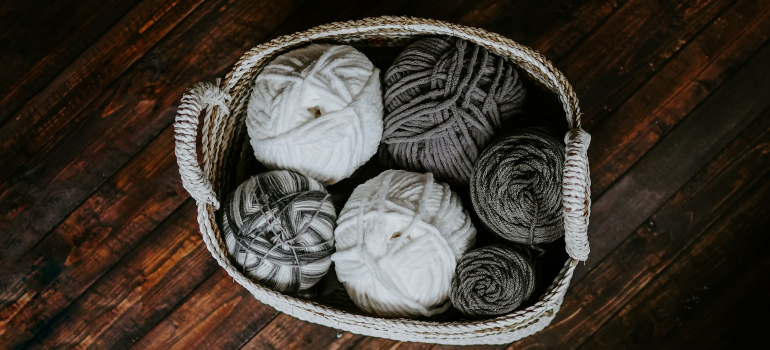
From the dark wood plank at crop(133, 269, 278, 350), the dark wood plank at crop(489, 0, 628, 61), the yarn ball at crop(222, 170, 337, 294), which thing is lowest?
the dark wood plank at crop(133, 269, 278, 350)

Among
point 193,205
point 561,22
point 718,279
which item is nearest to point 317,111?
Result: point 193,205

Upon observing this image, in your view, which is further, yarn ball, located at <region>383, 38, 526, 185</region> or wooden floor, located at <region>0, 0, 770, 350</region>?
wooden floor, located at <region>0, 0, 770, 350</region>

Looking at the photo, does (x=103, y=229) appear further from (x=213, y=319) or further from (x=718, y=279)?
(x=718, y=279)

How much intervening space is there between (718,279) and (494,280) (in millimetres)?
490

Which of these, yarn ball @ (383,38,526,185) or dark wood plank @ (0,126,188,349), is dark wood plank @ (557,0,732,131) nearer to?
yarn ball @ (383,38,526,185)

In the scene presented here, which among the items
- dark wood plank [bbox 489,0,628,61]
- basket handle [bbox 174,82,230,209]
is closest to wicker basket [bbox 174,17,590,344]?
basket handle [bbox 174,82,230,209]

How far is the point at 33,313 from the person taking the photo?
0.95 meters

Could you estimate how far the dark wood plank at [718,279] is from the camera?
0.90 meters

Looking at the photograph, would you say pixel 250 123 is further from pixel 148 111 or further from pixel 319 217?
pixel 148 111

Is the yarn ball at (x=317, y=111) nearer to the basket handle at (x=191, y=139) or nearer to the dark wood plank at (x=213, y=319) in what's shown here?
the basket handle at (x=191, y=139)

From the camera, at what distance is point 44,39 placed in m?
0.98

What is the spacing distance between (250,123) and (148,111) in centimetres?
33

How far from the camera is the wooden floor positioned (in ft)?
2.97

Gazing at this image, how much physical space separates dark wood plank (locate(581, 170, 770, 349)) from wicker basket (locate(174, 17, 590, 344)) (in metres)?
0.34
